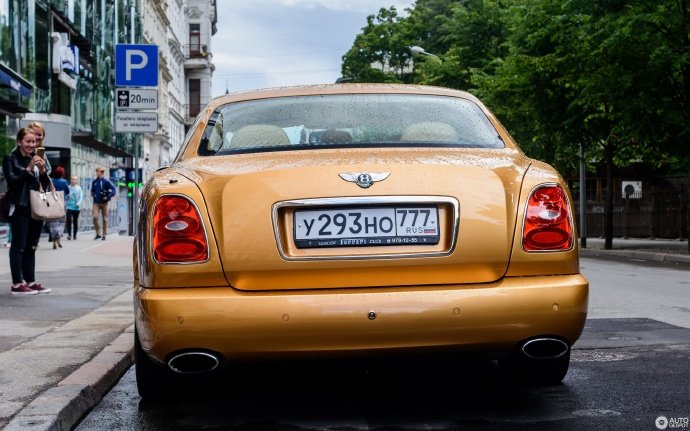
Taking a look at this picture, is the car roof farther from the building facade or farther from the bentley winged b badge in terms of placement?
the building facade

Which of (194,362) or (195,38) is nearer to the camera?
(194,362)

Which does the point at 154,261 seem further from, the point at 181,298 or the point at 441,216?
the point at 441,216

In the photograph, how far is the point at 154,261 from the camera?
452 centimetres

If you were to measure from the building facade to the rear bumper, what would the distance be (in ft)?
42.9

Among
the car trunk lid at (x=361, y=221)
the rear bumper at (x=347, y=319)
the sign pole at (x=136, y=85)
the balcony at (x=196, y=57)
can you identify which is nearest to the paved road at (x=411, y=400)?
the rear bumper at (x=347, y=319)

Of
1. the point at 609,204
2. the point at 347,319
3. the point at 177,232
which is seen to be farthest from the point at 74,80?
the point at 347,319

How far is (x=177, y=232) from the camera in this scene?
453 cm

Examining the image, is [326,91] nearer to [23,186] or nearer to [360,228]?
[360,228]

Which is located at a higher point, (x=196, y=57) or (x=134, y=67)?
(x=196, y=57)

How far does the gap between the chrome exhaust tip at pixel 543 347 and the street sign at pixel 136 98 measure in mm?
10233

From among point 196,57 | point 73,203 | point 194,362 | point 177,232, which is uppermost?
point 196,57

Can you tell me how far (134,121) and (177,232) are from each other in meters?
9.77

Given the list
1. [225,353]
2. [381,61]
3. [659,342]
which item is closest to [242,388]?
[225,353]

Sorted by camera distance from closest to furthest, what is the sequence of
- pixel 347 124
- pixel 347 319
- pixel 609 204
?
1. pixel 347 319
2. pixel 347 124
3. pixel 609 204
